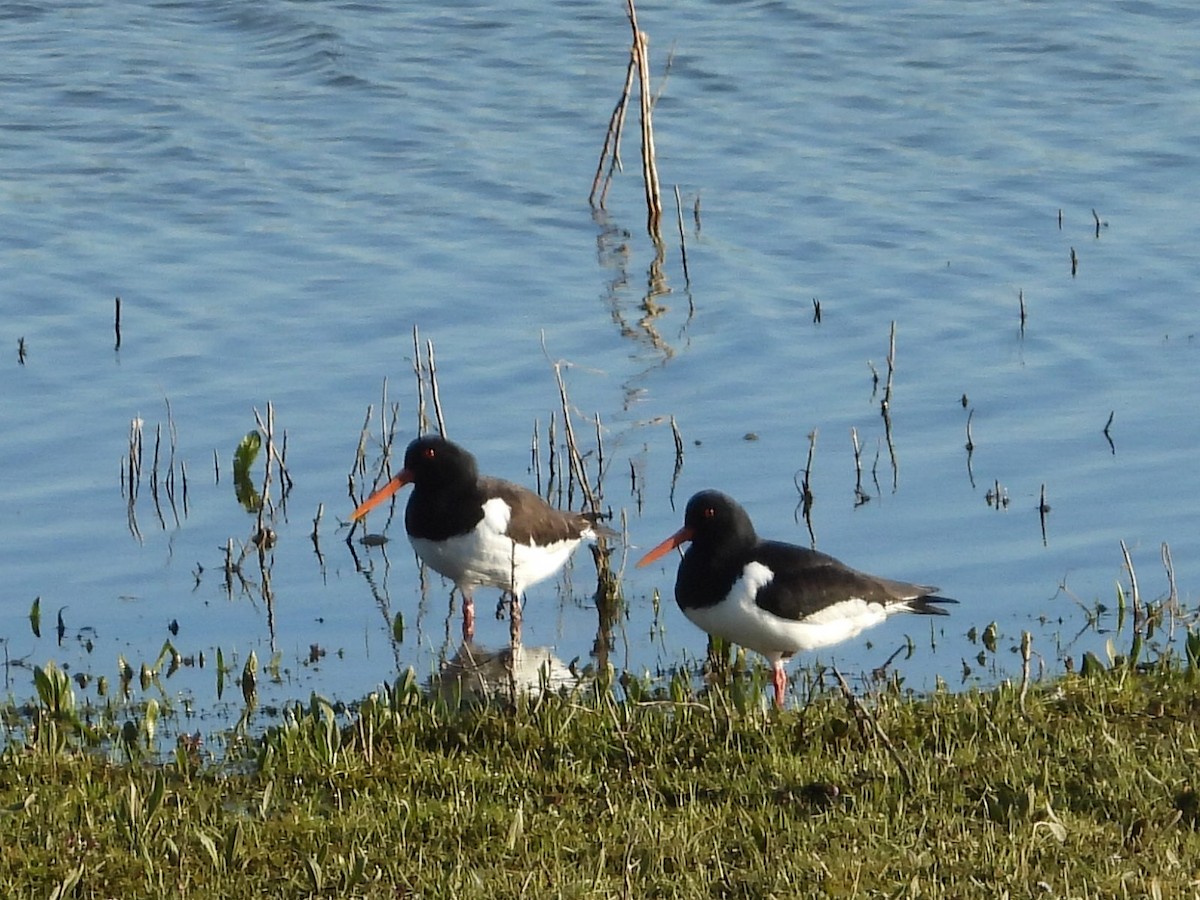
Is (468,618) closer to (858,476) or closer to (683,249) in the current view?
(858,476)

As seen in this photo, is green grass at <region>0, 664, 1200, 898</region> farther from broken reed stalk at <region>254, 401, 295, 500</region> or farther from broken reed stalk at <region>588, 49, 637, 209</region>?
broken reed stalk at <region>588, 49, 637, 209</region>

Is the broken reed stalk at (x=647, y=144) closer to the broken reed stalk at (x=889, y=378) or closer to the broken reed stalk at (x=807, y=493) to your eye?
the broken reed stalk at (x=889, y=378)

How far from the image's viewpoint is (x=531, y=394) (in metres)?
14.5

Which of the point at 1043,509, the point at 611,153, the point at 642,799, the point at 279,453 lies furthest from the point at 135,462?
the point at 611,153

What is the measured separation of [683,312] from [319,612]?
641 cm

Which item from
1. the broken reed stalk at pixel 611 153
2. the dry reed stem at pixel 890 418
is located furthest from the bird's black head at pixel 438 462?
the broken reed stalk at pixel 611 153

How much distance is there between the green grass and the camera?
21.6 feet

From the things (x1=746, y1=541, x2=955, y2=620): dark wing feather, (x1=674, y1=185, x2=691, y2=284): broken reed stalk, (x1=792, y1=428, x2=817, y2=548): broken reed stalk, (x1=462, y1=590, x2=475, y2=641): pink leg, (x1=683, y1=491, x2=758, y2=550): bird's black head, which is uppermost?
(x1=683, y1=491, x2=758, y2=550): bird's black head

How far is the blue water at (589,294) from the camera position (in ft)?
38.2

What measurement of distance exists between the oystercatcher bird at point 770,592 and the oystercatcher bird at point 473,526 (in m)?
1.23

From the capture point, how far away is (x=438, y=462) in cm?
1104

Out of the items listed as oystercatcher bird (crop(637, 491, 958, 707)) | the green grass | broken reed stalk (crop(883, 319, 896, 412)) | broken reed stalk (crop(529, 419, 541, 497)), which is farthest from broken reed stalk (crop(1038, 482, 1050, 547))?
the green grass

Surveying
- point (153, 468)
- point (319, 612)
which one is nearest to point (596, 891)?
point (319, 612)

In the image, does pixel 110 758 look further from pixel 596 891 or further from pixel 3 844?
pixel 596 891
